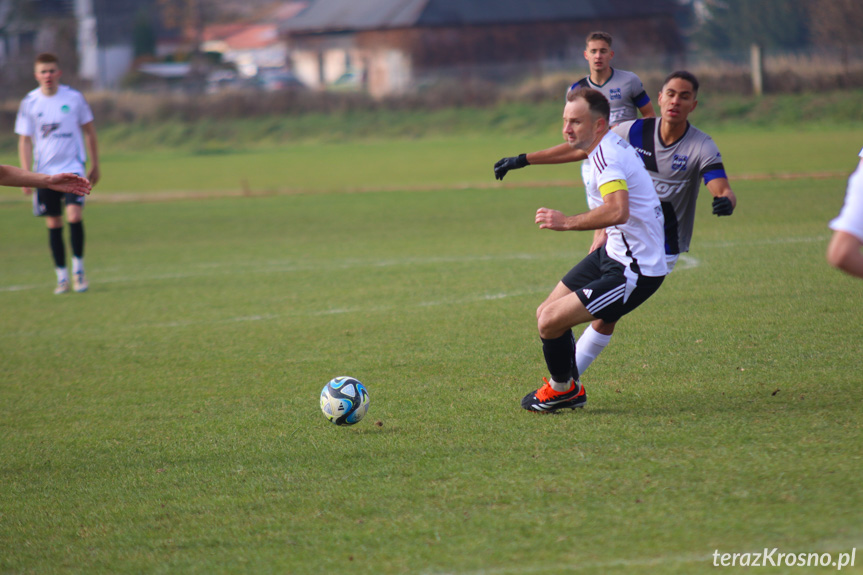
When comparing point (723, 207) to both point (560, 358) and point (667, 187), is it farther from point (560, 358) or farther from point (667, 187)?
point (560, 358)

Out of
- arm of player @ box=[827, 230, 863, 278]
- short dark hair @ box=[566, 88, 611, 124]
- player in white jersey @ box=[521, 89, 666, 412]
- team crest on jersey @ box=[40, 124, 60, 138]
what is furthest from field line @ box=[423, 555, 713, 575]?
team crest on jersey @ box=[40, 124, 60, 138]

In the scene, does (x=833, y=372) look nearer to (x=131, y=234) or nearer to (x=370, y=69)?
(x=131, y=234)

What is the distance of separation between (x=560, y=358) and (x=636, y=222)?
89 centimetres

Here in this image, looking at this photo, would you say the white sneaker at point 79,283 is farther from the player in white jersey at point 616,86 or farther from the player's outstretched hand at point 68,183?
the player in white jersey at point 616,86

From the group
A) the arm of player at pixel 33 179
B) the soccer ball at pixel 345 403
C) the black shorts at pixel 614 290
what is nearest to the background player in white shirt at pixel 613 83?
the black shorts at pixel 614 290

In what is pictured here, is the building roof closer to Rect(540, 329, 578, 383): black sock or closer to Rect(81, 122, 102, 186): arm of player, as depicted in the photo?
Rect(81, 122, 102, 186): arm of player

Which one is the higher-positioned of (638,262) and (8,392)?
(638,262)

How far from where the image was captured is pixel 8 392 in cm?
665

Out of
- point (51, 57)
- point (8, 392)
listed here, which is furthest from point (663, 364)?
point (51, 57)

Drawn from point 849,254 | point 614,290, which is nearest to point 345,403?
point 614,290

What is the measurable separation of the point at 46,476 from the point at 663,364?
12.9 ft

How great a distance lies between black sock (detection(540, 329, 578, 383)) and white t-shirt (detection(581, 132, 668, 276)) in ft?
1.88

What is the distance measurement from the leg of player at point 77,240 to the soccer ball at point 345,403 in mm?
6268

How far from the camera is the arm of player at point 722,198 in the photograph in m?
5.04
